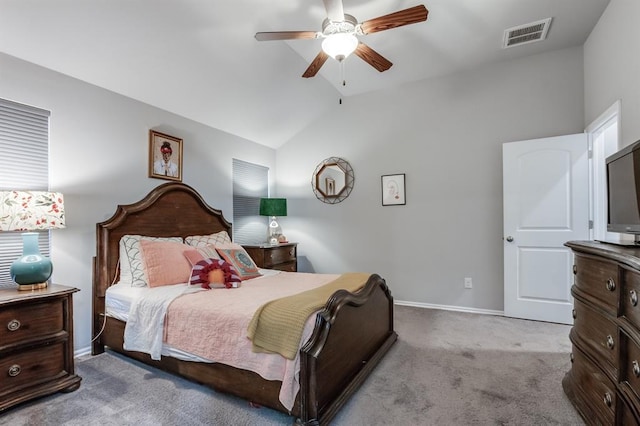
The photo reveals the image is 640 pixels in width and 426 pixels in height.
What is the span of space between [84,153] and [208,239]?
136 centimetres

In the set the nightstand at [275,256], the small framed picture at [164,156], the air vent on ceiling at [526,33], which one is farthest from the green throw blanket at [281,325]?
the air vent on ceiling at [526,33]

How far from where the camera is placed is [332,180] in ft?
15.4

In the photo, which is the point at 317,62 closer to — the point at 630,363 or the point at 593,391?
the point at 630,363

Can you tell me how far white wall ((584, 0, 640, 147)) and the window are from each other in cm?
436

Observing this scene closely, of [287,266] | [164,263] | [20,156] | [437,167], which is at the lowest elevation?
[287,266]

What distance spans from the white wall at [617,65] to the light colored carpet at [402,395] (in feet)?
6.10

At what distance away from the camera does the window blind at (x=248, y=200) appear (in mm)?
4324

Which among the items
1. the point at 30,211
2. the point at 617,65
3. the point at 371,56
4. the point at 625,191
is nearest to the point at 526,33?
the point at 617,65

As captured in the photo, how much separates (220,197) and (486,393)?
134 inches

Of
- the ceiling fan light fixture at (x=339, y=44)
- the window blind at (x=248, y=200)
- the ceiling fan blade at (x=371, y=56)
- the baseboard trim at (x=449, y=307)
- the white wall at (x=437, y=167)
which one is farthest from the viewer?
the window blind at (x=248, y=200)

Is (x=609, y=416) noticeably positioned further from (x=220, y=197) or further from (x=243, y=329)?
(x=220, y=197)

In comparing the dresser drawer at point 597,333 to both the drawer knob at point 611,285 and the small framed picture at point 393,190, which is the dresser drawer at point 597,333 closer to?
the drawer knob at point 611,285

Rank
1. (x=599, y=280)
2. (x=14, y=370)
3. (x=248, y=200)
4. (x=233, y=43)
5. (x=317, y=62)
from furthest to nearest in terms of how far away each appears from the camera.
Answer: (x=248, y=200) → (x=233, y=43) → (x=317, y=62) → (x=14, y=370) → (x=599, y=280)

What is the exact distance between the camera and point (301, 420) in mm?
1614
